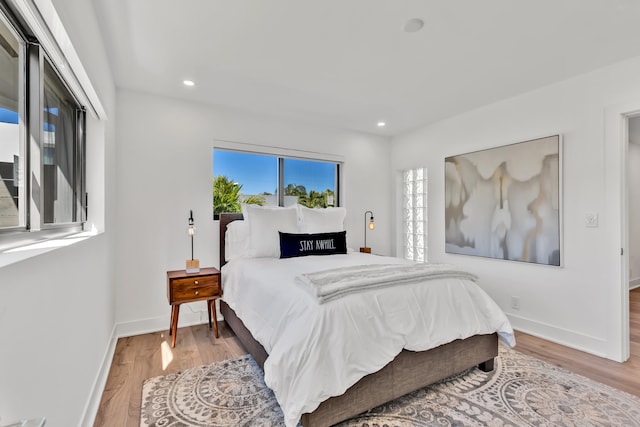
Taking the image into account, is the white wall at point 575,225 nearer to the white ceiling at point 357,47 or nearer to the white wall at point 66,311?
the white ceiling at point 357,47

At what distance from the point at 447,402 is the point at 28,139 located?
8.47 feet

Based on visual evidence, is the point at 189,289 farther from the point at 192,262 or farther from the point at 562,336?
the point at 562,336

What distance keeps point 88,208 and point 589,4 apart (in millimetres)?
3550

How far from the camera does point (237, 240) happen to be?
130 inches

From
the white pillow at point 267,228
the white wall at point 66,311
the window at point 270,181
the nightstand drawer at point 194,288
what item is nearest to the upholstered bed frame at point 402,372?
the nightstand drawer at point 194,288

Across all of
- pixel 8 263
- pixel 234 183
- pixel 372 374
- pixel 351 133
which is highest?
pixel 351 133

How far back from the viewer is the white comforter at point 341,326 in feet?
5.12

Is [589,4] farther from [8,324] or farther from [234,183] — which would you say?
[234,183]

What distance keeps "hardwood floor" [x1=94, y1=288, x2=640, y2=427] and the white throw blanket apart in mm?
1125

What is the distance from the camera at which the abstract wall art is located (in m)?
2.92

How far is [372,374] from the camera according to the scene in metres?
1.74

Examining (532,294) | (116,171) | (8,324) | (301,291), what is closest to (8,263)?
(8,324)

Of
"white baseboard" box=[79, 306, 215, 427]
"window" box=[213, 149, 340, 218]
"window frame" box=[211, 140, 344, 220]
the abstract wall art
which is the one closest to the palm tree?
"window" box=[213, 149, 340, 218]

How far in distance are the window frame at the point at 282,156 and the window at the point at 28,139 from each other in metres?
1.90
